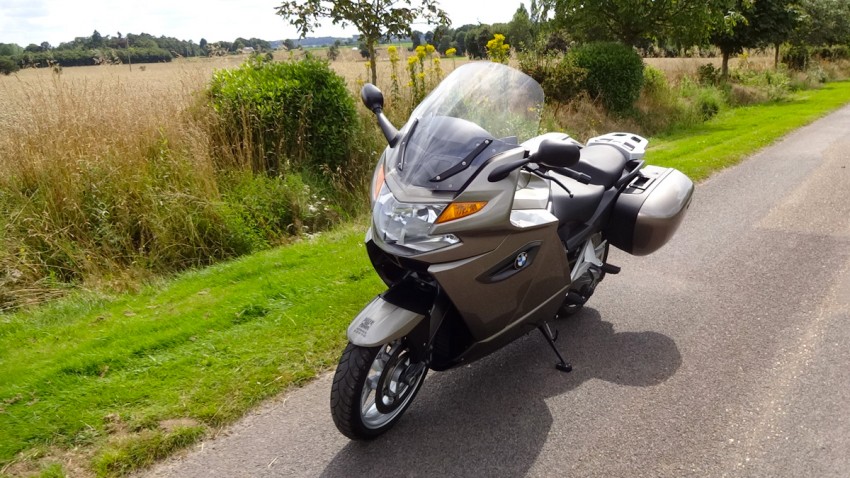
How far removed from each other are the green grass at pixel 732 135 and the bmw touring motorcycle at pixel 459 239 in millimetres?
5817

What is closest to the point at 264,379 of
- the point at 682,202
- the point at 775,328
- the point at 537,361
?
the point at 537,361

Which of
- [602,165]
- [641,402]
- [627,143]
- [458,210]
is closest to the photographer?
[458,210]

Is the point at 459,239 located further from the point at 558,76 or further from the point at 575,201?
the point at 558,76

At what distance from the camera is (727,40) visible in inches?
768

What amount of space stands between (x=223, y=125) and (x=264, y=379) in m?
4.12

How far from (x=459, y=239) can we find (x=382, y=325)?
535 millimetres

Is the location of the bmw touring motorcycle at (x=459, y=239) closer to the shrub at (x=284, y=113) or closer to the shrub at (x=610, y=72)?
the shrub at (x=284, y=113)

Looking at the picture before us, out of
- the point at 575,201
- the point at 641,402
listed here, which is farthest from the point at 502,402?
the point at 575,201

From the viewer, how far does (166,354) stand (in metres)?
4.00

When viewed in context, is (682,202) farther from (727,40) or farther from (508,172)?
(727,40)

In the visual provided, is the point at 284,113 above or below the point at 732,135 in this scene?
above

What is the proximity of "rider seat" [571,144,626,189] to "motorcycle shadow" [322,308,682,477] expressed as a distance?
1.06 metres

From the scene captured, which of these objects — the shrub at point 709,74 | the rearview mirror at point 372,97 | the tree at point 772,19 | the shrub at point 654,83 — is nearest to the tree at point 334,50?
the rearview mirror at point 372,97

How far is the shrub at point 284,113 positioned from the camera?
6.96m
